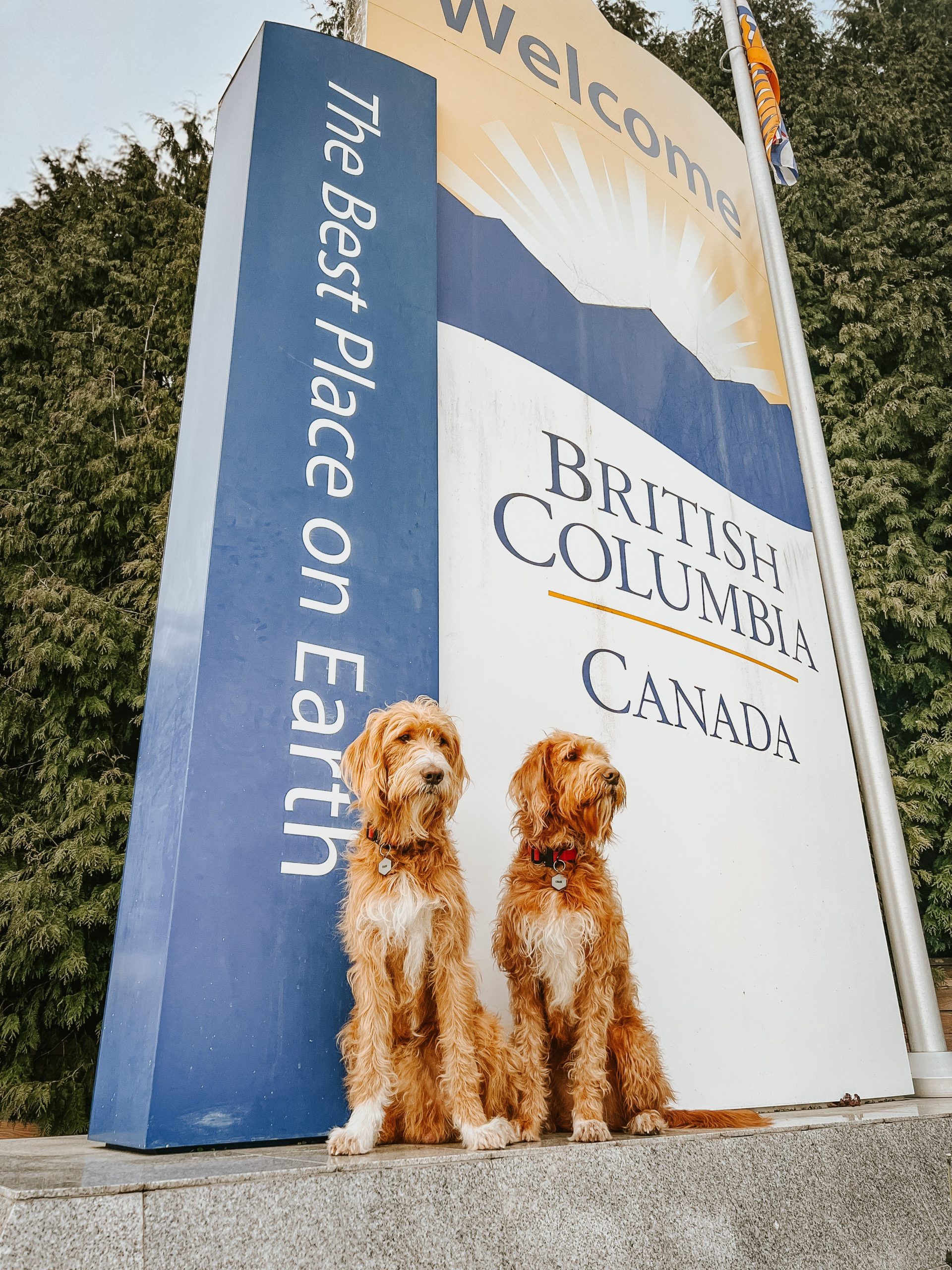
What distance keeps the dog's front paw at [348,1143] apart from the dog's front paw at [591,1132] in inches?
23.0

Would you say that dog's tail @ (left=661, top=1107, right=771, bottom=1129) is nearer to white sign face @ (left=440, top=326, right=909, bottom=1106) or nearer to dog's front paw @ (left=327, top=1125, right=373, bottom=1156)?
white sign face @ (left=440, top=326, right=909, bottom=1106)

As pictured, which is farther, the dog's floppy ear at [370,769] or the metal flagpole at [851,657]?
the metal flagpole at [851,657]

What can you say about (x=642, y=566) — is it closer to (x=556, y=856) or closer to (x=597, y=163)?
(x=556, y=856)

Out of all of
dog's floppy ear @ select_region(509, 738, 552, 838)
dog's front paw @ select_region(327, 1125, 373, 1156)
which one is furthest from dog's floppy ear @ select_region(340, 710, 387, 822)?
dog's front paw @ select_region(327, 1125, 373, 1156)

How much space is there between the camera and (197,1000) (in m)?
2.53

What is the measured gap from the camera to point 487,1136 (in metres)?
2.26

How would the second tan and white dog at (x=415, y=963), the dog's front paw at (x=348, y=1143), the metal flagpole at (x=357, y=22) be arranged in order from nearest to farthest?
the dog's front paw at (x=348, y=1143) → the second tan and white dog at (x=415, y=963) → the metal flagpole at (x=357, y=22)

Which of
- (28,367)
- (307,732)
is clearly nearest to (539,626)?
(307,732)

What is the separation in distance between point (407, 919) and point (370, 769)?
1.32ft

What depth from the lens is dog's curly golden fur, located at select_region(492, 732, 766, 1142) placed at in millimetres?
2604

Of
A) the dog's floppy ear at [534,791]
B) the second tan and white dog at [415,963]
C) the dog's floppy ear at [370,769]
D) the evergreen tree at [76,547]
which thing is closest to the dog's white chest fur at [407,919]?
the second tan and white dog at [415,963]

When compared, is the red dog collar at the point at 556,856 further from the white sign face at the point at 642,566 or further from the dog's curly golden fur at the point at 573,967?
the white sign face at the point at 642,566

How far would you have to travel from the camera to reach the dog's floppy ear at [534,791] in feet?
9.08

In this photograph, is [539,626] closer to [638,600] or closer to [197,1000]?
[638,600]
